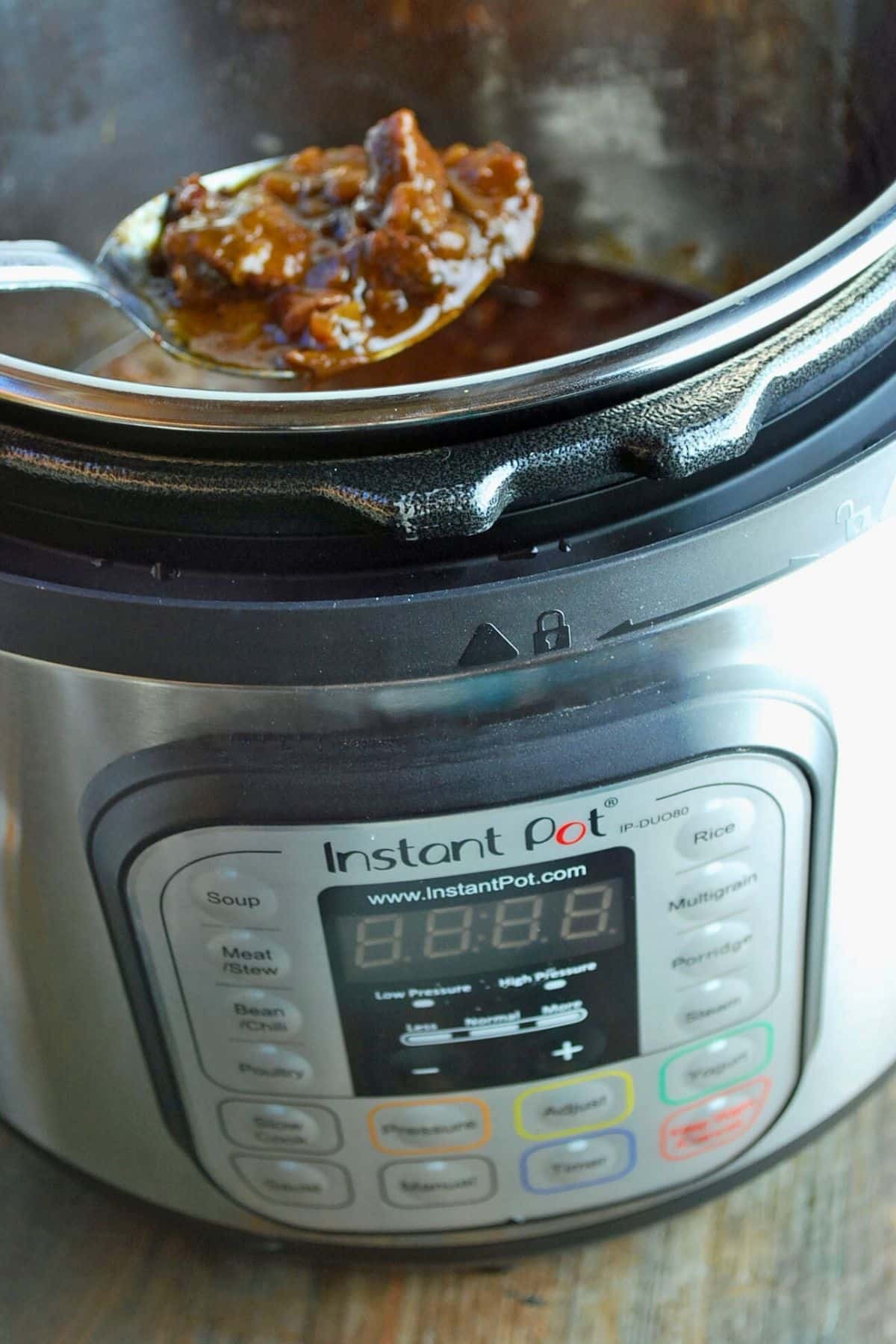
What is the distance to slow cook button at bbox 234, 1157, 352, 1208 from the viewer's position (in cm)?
67

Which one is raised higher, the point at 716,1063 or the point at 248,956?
the point at 248,956

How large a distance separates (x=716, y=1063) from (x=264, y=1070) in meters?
0.21

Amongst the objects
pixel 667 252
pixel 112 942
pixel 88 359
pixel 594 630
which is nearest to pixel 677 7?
pixel 667 252

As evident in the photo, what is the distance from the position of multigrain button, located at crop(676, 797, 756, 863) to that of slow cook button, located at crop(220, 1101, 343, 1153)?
0.21 m

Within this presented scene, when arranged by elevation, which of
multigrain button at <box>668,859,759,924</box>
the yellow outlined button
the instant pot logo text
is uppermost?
the instant pot logo text

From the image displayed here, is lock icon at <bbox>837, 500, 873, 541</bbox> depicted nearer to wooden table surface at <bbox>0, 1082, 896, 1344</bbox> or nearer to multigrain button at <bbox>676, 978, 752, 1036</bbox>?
multigrain button at <bbox>676, 978, 752, 1036</bbox>

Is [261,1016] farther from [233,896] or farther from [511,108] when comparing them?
[511,108]

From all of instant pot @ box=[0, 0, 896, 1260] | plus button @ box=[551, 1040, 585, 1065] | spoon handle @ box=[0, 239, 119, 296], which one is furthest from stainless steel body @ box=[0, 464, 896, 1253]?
spoon handle @ box=[0, 239, 119, 296]

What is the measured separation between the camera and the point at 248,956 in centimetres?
58

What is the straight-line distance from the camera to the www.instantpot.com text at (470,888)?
55cm

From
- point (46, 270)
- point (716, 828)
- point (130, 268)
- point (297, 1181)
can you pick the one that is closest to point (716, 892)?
point (716, 828)

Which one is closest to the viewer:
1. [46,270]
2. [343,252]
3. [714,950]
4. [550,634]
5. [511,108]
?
[550,634]

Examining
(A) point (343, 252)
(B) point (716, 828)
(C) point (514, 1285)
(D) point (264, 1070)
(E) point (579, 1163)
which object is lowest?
(C) point (514, 1285)

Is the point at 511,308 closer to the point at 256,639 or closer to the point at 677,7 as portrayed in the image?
the point at 677,7
